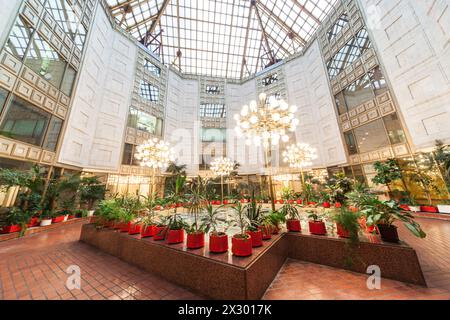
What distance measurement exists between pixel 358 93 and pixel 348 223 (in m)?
11.4

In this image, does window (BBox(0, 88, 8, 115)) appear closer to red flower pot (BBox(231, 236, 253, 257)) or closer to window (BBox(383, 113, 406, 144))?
red flower pot (BBox(231, 236, 253, 257))

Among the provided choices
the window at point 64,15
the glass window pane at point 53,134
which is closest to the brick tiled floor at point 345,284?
the glass window pane at point 53,134

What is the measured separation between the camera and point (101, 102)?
36.1ft

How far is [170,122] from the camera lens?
15.8 metres

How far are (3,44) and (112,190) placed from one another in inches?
330

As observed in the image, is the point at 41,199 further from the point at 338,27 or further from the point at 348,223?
the point at 338,27

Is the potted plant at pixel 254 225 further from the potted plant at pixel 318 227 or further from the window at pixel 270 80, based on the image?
the window at pixel 270 80

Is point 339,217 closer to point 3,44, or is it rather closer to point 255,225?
point 255,225

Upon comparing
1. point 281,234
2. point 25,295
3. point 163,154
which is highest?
point 163,154

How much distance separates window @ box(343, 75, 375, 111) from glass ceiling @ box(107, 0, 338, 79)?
24.3 ft

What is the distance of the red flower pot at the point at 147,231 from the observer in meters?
3.49

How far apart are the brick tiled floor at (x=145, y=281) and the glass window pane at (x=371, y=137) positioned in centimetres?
702
